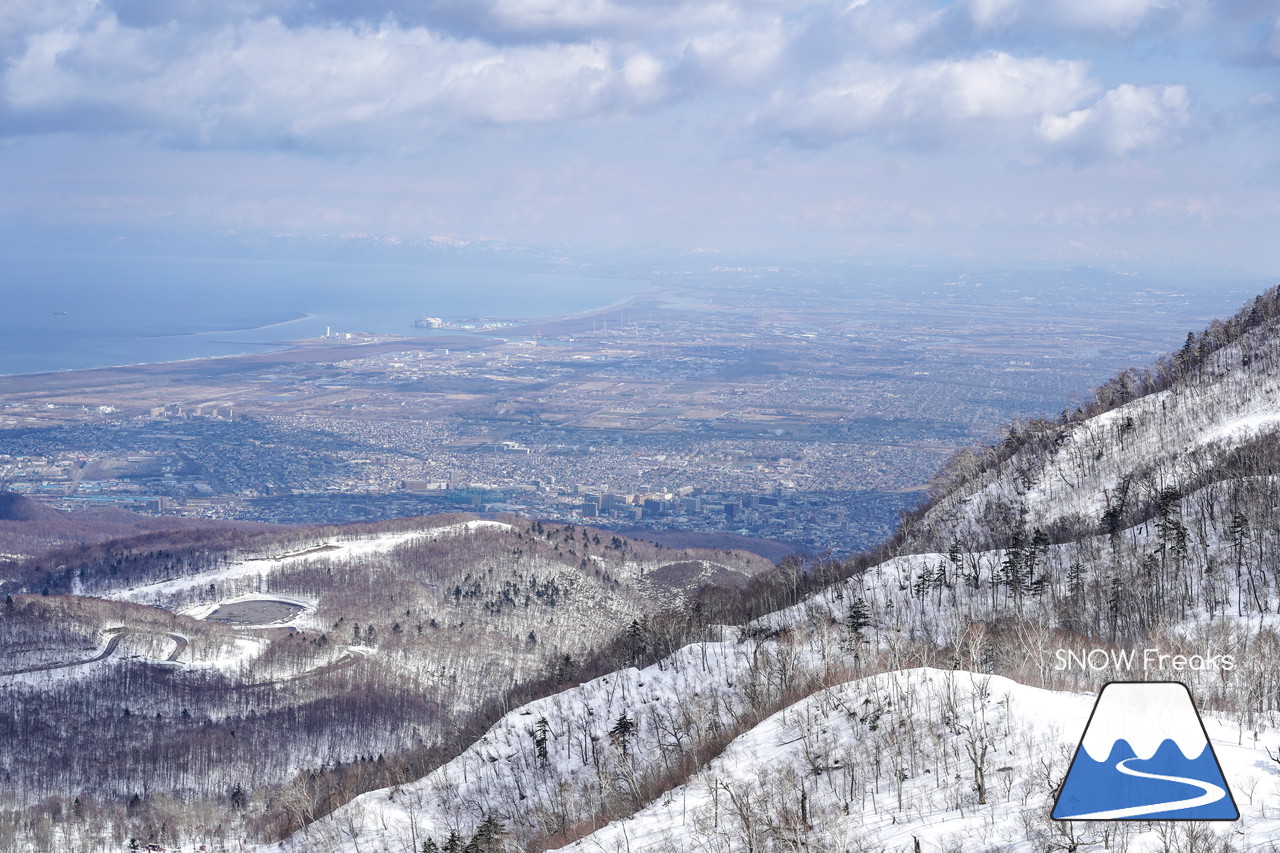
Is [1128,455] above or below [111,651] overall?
above

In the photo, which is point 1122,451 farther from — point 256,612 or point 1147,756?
point 256,612

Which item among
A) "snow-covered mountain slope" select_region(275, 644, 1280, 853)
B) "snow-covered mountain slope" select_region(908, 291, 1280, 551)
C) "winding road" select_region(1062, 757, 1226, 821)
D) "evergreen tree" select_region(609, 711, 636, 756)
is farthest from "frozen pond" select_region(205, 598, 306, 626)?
"winding road" select_region(1062, 757, 1226, 821)

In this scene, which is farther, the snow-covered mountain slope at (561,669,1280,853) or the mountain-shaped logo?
the snow-covered mountain slope at (561,669,1280,853)

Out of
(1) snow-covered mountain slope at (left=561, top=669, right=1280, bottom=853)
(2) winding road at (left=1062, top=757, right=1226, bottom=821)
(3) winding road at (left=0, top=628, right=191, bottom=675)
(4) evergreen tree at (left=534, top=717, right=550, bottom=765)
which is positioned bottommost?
(3) winding road at (left=0, top=628, right=191, bottom=675)

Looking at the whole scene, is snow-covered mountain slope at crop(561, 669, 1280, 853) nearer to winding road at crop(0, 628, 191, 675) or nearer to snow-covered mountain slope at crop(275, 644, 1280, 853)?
snow-covered mountain slope at crop(275, 644, 1280, 853)

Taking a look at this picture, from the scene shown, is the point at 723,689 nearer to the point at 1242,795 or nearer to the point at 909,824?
the point at 909,824

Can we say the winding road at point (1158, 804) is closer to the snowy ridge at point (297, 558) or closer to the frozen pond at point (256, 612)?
the frozen pond at point (256, 612)

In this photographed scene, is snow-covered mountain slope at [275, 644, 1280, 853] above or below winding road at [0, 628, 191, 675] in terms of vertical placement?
above

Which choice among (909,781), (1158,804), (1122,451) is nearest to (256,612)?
(1122,451)

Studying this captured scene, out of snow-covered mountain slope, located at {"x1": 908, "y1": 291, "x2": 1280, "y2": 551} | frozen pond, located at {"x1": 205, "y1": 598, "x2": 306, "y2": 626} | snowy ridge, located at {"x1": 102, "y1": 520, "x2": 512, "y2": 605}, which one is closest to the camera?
snow-covered mountain slope, located at {"x1": 908, "y1": 291, "x2": 1280, "y2": 551}

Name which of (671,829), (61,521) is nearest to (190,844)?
(671,829)
